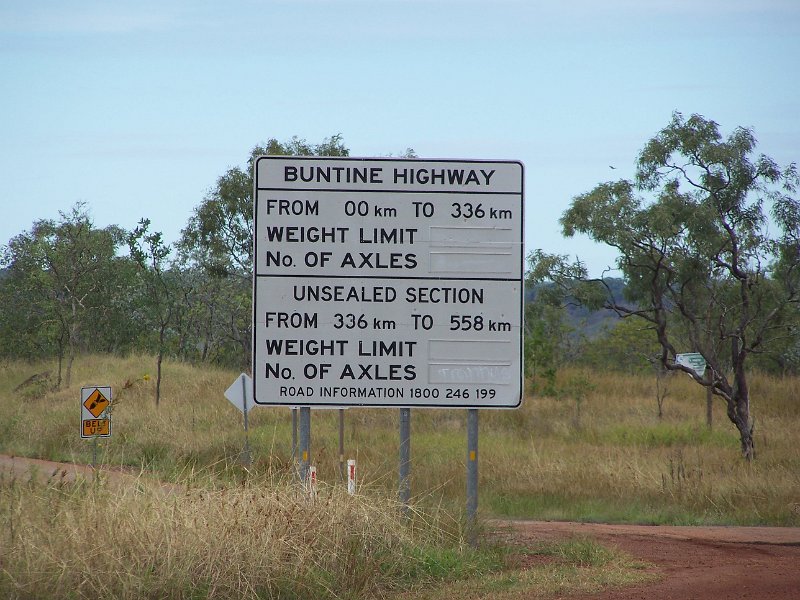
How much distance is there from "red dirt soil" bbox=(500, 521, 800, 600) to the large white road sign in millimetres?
2238

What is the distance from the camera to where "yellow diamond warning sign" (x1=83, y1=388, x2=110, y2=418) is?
53.2 feet

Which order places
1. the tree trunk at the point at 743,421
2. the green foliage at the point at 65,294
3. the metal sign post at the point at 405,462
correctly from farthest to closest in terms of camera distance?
1. the green foliage at the point at 65,294
2. the tree trunk at the point at 743,421
3. the metal sign post at the point at 405,462

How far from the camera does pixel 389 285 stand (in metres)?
9.88

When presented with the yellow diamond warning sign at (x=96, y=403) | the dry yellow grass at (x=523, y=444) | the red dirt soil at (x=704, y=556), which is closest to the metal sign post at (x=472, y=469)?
the dry yellow grass at (x=523, y=444)

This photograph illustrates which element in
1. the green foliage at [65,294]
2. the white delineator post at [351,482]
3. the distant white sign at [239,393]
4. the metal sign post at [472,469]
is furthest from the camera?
the green foliage at [65,294]

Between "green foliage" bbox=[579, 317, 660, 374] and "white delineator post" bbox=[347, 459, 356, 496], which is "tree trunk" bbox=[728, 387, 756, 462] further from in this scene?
"green foliage" bbox=[579, 317, 660, 374]

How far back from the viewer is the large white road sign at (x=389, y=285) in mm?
9828

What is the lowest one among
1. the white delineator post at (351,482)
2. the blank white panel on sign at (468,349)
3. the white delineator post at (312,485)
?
the white delineator post at (351,482)

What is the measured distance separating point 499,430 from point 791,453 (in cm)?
817

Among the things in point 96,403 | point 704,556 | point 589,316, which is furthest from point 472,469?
point 589,316

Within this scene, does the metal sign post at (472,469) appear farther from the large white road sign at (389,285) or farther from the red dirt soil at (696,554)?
the red dirt soil at (696,554)

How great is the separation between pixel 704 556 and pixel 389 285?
4311mm

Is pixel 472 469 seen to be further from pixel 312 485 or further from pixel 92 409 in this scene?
pixel 92 409

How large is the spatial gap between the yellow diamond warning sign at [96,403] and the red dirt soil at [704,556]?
6509 millimetres
